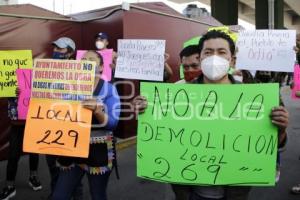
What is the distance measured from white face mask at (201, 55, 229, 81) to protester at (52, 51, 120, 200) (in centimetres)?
95

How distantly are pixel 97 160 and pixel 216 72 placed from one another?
120 centimetres

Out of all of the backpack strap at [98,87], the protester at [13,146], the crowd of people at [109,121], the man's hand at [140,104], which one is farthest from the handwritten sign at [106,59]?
the man's hand at [140,104]

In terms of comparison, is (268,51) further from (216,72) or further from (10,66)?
(10,66)

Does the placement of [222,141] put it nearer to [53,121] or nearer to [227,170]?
[227,170]

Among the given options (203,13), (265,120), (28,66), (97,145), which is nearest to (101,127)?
(97,145)

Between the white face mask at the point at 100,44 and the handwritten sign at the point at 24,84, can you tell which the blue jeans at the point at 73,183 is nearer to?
the handwritten sign at the point at 24,84

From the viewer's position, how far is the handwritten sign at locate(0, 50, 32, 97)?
169 inches

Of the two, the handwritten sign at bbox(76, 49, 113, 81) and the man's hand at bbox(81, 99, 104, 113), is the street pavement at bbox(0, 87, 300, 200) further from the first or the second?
the man's hand at bbox(81, 99, 104, 113)

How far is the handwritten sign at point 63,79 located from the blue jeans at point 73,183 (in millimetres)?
567

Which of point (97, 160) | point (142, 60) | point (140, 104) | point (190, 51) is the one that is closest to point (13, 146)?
point (142, 60)

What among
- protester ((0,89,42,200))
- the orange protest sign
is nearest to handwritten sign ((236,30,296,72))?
the orange protest sign

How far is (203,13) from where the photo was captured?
1020 centimetres

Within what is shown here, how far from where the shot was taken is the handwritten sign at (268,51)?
144 inches

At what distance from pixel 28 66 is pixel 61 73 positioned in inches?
72.4
